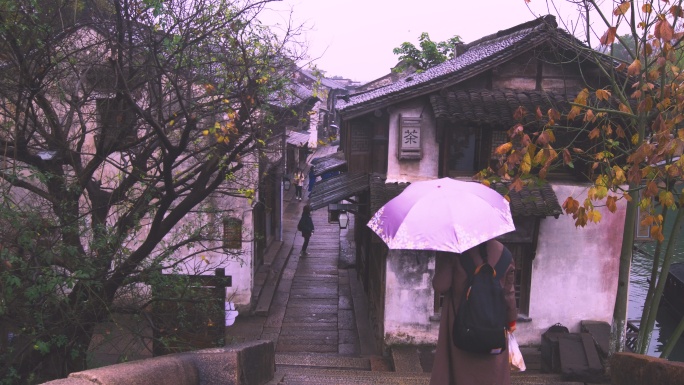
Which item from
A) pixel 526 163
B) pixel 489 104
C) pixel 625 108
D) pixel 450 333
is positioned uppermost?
pixel 489 104

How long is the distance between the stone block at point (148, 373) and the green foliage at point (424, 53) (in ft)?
88.0

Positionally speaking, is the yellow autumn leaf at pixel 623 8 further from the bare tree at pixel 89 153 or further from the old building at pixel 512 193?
the old building at pixel 512 193

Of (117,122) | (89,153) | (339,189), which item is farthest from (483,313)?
(339,189)

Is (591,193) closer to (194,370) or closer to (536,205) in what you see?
(194,370)

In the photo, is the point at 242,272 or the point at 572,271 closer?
the point at 572,271

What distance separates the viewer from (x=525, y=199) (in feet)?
36.9

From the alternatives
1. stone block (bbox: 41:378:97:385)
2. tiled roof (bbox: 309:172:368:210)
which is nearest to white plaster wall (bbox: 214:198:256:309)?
tiled roof (bbox: 309:172:368:210)

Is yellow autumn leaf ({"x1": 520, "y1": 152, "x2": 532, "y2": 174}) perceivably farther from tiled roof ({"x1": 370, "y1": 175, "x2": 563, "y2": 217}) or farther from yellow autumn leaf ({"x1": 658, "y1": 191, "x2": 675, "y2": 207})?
tiled roof ({"x1": 370, "y1": 175, "x2": 563, "y2": 217})

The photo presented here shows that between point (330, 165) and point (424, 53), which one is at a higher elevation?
point (424, 53)

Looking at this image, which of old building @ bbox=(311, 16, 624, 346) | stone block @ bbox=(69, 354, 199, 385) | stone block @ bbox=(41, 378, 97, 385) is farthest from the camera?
old building @ bbox=(311, 16, 624, 346)

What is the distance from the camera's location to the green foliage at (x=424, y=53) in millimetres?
30078

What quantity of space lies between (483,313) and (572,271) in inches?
356

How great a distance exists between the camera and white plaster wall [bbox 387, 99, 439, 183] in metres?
12.3

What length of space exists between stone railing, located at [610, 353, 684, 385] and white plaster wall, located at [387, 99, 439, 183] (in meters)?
6.89
